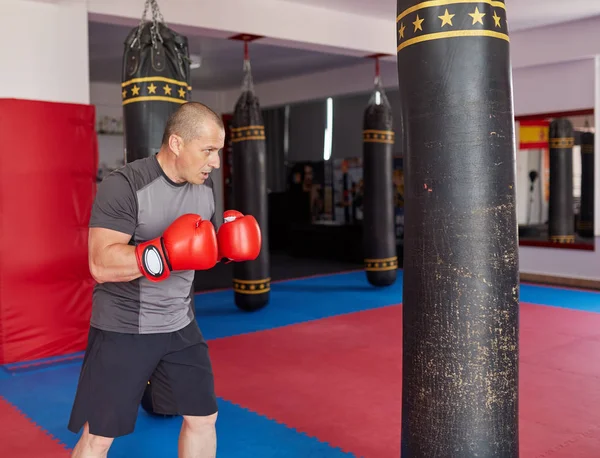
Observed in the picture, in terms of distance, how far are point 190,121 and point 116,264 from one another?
0.47 m

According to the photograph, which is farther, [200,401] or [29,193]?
[29,193]

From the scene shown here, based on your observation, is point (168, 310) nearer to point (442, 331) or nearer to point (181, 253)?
point (181, 253)

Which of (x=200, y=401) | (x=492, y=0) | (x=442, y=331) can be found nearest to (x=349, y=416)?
(x=200, y=401)

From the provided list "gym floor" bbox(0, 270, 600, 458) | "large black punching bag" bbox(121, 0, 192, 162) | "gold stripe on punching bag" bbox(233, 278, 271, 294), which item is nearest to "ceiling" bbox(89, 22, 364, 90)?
"gold stripe on punching bag" bbox(233, 278, 271, 294)

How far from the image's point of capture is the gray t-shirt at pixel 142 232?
195cm

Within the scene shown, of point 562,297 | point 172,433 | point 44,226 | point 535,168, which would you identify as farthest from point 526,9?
point 172,433

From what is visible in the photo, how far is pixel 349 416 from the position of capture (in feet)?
10.6

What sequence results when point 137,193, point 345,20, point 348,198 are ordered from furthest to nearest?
point 348,198, point 345,20, point 137,193

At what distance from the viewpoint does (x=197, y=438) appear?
208 cm

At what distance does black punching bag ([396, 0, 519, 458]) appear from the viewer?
1765 millimetres

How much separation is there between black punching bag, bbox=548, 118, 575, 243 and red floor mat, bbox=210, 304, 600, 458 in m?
2.12

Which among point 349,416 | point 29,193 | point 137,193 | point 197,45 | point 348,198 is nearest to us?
point 137,193

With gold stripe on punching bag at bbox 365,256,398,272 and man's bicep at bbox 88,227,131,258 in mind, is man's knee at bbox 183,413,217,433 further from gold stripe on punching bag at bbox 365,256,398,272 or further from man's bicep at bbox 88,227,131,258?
gold stripe on punching bag at bbox 365,256,398,272

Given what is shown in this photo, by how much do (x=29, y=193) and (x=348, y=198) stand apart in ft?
23.3
